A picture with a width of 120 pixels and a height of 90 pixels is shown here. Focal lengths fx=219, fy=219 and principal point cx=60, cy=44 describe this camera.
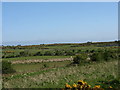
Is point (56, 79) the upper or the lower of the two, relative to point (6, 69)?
upper

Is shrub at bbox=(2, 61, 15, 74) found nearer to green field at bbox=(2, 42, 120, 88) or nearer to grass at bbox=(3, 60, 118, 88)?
green field at bbox=(2, 42, 120, 88)

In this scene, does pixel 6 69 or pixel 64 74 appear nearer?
pixel 64 74

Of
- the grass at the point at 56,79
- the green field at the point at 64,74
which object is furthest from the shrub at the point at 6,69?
the grass at the point at 56,79

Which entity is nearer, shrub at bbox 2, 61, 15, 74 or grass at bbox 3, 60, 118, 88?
grass at bbox 3, 60, 118, 88

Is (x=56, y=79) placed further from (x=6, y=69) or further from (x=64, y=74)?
(x=6, y=69)

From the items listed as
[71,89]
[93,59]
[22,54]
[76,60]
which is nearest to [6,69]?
[76,60]

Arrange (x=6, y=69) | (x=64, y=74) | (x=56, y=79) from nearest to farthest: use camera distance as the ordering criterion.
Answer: (x=56, y=79) < (x=64, y=74) < (x=6, y=69)

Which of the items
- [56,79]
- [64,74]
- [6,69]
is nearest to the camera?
[56,79]

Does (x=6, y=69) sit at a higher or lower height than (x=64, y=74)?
lower

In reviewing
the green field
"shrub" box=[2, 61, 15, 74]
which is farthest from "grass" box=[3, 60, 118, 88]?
"shrub" box=[2, 61, 15, 74]

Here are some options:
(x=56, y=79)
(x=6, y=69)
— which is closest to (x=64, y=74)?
(x=56, y=79)

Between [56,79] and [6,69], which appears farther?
[6,69]

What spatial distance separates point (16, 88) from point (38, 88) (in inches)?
48.0

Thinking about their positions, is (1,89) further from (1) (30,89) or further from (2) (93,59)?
(2) (93,59)
